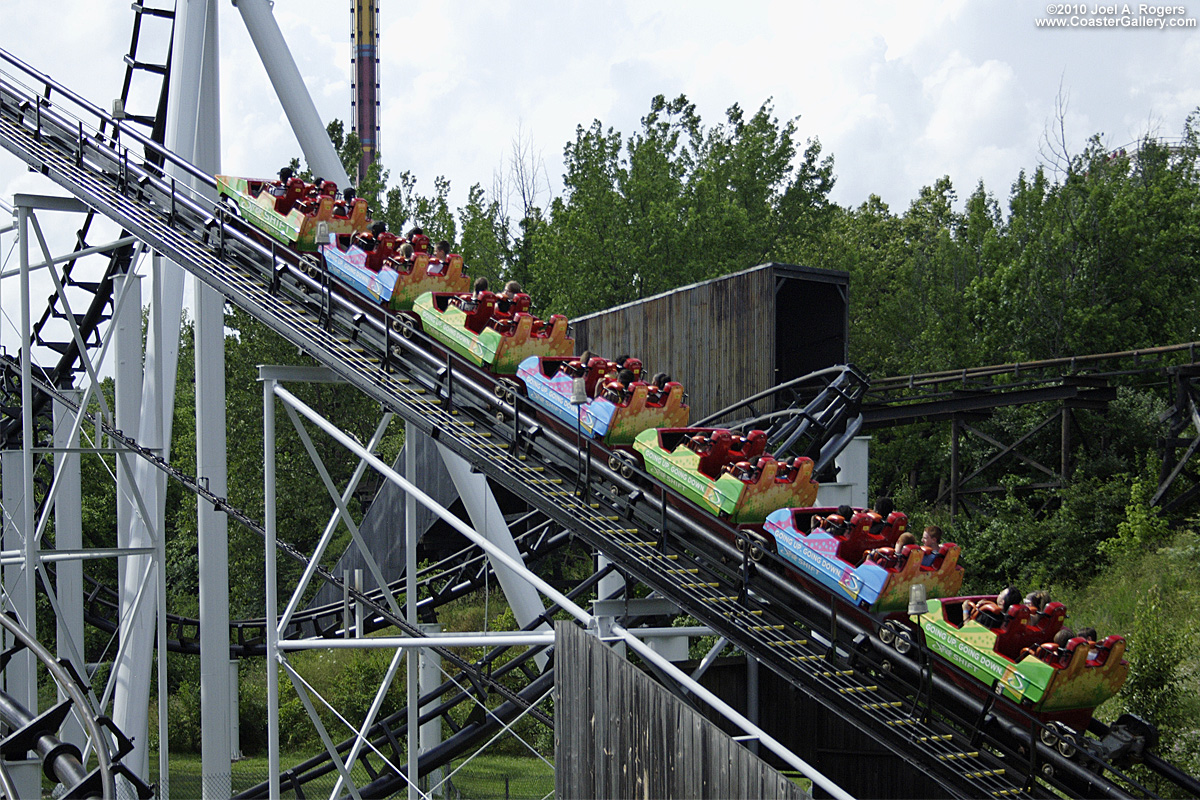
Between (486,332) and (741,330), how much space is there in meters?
5.53

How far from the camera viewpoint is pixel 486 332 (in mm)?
12359

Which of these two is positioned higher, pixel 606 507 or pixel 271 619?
pixel 606 507

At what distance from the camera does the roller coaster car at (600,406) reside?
37.3 feet

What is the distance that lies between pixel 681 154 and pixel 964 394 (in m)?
14.8

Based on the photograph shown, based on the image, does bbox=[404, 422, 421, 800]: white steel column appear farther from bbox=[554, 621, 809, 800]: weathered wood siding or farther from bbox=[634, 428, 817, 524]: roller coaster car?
bbox=[554, 621, 809, 800]: weathered wood siding

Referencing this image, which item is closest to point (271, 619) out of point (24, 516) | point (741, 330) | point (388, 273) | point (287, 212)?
point (24, 516)

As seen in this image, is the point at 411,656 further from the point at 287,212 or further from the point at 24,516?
the point at 287,212

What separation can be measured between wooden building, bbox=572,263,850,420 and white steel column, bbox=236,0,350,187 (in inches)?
198

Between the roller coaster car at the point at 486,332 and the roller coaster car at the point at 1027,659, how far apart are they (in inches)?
193

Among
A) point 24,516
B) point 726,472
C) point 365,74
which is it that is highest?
point 365,74

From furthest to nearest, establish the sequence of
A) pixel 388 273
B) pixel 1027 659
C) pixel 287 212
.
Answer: pixel 287 212 → pixel 388 273 → pixel 1027 659

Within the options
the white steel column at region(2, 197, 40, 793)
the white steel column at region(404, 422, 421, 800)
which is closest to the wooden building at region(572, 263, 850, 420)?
the white steel column at region(404, 422, 421, 800)

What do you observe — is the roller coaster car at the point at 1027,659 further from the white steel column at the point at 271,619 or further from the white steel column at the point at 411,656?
the white steel column at the point at 271,619

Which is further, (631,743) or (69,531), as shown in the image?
(69,531)
